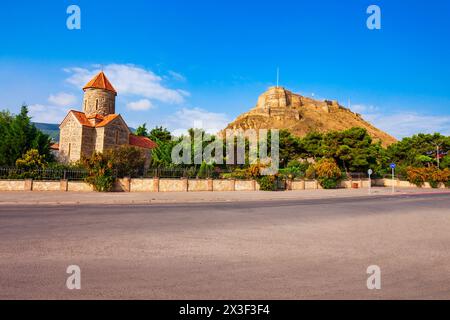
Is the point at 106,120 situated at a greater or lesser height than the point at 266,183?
greater

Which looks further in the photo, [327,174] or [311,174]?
[311,174]

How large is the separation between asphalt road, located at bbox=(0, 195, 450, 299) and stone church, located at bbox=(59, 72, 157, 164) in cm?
3040

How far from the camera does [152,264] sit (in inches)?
202

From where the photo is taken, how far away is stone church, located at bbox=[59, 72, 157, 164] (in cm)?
3753

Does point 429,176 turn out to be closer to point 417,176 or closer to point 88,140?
point 417,176

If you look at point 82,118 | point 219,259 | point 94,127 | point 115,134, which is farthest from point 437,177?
point 82,118

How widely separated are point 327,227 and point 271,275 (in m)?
5.37

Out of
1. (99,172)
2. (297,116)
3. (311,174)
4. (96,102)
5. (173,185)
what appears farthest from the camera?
(297,116)

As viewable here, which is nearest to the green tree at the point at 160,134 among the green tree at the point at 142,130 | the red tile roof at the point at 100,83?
the green tree at the point at 142,130

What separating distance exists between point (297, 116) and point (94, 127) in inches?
4118

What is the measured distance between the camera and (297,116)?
418 ft

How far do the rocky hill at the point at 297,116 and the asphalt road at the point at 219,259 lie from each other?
111 m

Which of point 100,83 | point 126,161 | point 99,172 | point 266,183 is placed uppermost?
point 100,83
